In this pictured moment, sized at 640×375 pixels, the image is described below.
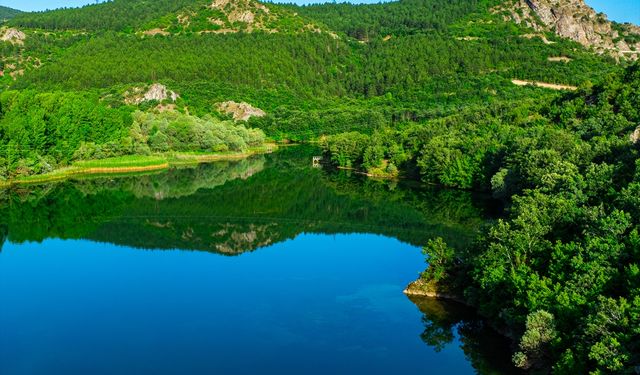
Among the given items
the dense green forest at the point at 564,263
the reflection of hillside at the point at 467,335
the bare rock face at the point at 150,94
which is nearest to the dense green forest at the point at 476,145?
the dense green forest at the point at 564,263

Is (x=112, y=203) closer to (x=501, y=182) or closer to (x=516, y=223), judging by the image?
(x=501, y=182)

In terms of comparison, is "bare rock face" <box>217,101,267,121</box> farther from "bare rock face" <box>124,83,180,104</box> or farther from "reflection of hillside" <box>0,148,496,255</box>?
"reflection of hillside" <box>0,148,496,255</box>

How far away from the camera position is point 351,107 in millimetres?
167750

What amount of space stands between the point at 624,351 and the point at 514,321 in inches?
281

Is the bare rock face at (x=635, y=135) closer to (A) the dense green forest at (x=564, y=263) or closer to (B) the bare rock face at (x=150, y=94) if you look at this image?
(A) the dense green forest at (x=564, y=263)

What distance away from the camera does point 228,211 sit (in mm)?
67500

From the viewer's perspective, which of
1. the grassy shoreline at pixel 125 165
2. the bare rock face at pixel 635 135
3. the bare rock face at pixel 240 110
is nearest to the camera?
the bare rock face at pixel 635 135

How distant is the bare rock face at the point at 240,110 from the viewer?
15850cm

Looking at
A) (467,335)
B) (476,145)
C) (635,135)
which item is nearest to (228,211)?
(476,145)

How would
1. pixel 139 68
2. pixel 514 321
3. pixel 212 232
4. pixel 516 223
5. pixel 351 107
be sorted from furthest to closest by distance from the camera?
1. pixel 139 68
2. pixel 351 107
3. pixel 212 232
4. pixel 516 223
5. pixel 514 321

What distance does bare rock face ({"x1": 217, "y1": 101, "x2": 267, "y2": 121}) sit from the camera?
158m

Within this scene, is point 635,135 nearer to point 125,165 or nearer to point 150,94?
point 125,165

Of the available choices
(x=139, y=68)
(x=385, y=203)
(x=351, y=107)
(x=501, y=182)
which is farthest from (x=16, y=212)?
(x=139, y=68)

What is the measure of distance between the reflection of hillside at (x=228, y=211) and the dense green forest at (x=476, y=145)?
96 centimetres
